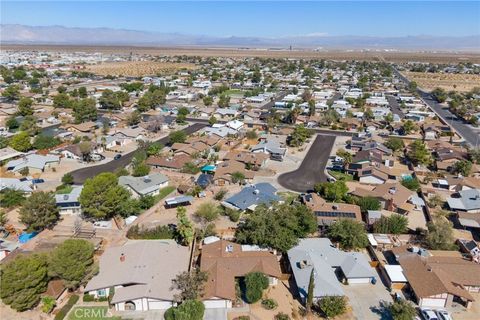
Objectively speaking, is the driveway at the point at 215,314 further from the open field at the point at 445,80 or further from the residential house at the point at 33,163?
the open field at the point at 445,80

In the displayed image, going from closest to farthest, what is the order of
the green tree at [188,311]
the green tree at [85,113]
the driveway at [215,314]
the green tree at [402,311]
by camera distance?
the green tree at [402,311]
the green tree at [188,311]
the driveway at [215,314]
the green tree at [85,113]

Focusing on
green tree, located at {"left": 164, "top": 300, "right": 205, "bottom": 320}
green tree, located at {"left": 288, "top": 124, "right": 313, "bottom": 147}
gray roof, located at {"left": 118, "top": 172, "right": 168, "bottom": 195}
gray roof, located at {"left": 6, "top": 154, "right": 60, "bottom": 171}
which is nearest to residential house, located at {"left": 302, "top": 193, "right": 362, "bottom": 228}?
green tree, located at {"left": 164, "top": 300, "right": 205, "bottom": 320}

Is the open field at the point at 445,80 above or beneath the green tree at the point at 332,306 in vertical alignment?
above

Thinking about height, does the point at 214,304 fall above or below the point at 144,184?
below

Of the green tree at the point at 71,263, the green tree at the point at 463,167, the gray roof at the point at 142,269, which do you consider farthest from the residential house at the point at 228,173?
the green tree at the point at 463,167

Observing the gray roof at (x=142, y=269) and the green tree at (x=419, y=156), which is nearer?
the gray roof at (x=142, y=269)

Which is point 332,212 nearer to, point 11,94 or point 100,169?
point 100,169

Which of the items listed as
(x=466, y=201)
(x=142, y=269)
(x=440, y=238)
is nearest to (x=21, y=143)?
(x=142, y=269)
